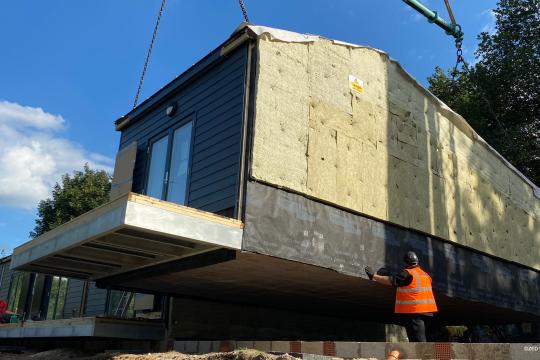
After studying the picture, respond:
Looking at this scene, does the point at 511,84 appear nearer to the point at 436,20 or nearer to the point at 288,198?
the point at 436,20

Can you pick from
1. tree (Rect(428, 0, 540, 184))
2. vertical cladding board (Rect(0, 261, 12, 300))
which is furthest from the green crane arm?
vertical cladding board (Rect(0, 261, 12, 300))

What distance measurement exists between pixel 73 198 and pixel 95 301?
2328 cm

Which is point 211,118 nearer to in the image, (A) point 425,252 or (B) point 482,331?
(A) point 425,252

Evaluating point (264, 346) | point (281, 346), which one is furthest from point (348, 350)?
point (264, 346)

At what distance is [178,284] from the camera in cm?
1022

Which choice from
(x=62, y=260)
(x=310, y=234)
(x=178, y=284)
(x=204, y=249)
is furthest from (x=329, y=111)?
(x=62, y=260)

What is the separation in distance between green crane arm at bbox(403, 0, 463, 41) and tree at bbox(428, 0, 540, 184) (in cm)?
407

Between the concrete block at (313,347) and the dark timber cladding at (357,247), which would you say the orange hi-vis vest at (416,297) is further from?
the concrete block at (313,347)

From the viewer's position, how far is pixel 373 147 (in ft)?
32.7

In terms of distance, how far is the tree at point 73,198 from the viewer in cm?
3506

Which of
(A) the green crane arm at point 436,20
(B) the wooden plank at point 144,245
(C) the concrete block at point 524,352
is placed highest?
(A) the green crane arm at point 436,20

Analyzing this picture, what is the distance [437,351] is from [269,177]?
3.61 meters

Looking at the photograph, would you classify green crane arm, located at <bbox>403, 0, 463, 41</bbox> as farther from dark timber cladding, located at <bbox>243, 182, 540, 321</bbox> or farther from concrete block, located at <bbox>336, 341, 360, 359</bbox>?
concrete block, located at <bbox>336, 341, 360, 359</bbox>

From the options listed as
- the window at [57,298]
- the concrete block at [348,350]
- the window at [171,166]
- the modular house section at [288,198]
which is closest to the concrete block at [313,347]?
the concrete block at [348,350]
